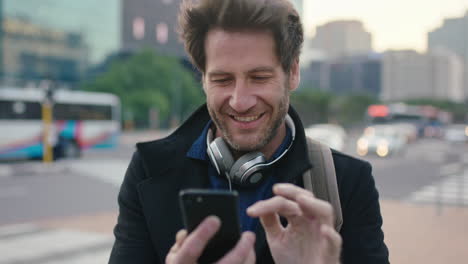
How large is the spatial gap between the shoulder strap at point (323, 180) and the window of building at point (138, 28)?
51.7m

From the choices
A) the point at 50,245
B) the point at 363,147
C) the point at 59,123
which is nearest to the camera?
the point at 50,245

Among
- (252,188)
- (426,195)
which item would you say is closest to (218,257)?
(252,188)

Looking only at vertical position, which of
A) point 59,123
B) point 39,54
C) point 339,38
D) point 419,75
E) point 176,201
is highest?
point 339,38

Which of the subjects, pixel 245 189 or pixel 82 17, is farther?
pixel 82 17

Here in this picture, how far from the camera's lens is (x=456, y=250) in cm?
700

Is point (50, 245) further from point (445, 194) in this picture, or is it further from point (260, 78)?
point (445, 194)

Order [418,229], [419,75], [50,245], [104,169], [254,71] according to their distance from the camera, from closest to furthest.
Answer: [254,71] < [50,245] < [418,229] < [104,169] < [419,75]

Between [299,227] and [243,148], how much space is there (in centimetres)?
45

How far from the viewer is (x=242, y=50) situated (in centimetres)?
167

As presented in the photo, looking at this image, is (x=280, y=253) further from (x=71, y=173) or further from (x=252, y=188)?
(x=71, y=173)

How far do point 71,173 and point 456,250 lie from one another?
12.5 meters

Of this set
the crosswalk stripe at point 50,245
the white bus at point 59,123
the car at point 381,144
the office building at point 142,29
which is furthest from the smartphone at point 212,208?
the office building at point 142,29

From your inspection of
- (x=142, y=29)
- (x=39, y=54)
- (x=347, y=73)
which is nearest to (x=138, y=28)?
(x=142, y=29)

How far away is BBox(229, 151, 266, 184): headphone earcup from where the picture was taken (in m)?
1.68
